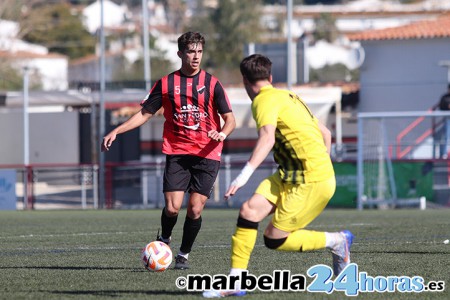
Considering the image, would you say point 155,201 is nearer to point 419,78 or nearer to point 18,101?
point 419,78

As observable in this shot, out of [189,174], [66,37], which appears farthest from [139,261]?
[66,37]

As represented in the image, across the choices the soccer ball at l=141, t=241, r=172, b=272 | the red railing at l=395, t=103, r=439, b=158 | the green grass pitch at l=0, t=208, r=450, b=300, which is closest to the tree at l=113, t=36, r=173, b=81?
the red railing at l=395, t=103, r=439, b=158

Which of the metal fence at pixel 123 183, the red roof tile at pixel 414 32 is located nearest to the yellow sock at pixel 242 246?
the metal fence at pixel 123 183

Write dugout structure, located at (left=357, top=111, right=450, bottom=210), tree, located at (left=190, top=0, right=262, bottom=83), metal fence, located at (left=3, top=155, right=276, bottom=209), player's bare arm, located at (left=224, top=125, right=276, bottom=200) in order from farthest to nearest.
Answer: tree, located at (left=190, top=0, right=262, bottom=83), metal fence, located at (left=3, top=155, right=276, bottom=209), dugout structure, located at (left=357, top=111, right=450, bottom=210), player's bare arm, located at (left=224, top=125, right=276, bottom=200)

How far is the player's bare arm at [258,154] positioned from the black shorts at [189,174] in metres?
2.58

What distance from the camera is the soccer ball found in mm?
9227

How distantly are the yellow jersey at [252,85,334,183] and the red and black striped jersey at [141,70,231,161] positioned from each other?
86.3 inches

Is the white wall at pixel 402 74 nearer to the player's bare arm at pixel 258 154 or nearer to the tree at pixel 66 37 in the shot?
the player's bare arm at pixel 258 154

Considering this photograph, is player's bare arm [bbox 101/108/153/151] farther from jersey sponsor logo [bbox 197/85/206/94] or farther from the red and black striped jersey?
jersey sponsor logo [bbox 197/85/206/94]

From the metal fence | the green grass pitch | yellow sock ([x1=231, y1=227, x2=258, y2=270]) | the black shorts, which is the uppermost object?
the black shorts

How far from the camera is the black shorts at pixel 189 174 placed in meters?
9.91

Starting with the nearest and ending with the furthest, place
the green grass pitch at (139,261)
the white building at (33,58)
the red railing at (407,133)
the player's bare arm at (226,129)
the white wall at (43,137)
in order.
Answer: the green grass pitch at (139,261)
the player's bare arm at (226,129)
the red railing at (407,133)
the white wall at (43,137)
the white building at (33,58)

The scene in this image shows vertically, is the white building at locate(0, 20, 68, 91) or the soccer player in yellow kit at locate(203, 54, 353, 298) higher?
the white building at locate(0, 20, 68, 91)

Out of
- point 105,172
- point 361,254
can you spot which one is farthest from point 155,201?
point 361,254
